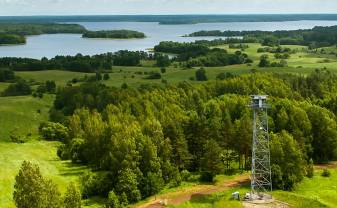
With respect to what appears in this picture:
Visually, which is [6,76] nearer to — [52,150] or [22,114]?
[22,114]

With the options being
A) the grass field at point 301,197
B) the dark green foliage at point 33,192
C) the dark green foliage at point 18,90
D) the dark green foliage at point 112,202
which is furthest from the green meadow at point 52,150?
the dark green foliage at point 33,192

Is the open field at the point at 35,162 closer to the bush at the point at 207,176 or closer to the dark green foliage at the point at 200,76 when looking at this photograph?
the bush at the point at 207,176

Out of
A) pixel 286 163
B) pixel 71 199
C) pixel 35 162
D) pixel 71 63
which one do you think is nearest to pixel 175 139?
pixel 286 163

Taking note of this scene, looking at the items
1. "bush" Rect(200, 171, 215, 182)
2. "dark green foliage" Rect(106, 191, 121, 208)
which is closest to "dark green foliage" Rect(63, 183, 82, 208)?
"dark green foliage" Rect(106, 191, 121, 208)

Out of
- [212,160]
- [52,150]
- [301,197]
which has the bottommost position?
[52,150]

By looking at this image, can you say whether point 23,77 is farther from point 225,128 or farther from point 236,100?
Answer: point 225,128

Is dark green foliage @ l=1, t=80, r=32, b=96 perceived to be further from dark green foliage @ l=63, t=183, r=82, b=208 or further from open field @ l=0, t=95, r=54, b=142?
dark green foliage @ l=63, t=183, r=82, b=208
